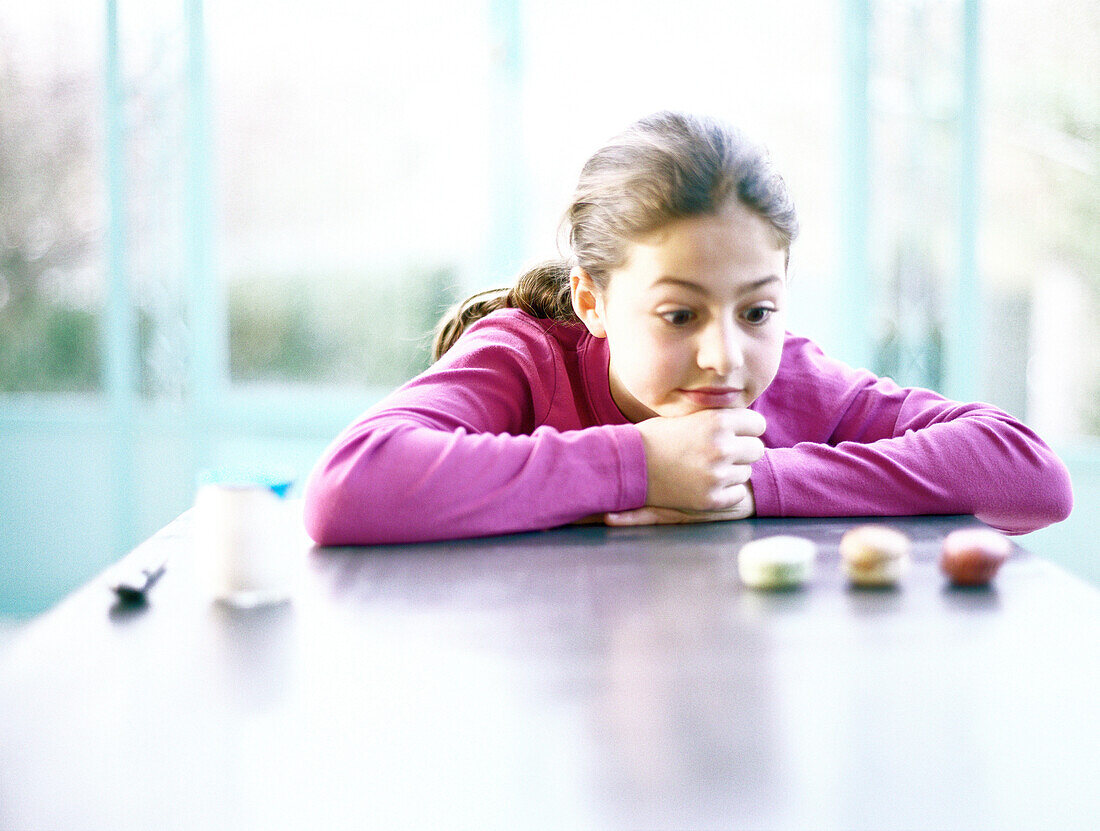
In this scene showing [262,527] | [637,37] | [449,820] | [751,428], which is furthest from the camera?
[637,37]

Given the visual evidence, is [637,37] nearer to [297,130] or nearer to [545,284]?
[297,130]

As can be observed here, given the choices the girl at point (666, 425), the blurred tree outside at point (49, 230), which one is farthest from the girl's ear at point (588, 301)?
the blurred tree outside at point (49, 230)

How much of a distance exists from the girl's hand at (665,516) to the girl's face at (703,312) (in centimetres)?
13

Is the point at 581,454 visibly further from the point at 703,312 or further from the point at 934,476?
the point at 934,476

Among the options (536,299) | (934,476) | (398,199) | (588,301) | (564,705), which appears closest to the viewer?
(564,705)

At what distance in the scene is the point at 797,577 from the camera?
780mm

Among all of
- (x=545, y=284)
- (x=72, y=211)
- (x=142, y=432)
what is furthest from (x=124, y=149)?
(x=545, y=284)

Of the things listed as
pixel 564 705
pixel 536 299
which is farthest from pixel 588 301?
pixel 564 705

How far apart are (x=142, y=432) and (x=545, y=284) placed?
78.5 inches

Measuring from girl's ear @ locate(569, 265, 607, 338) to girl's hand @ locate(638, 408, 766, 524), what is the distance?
23 cm

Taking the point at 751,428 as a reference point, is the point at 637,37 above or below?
above

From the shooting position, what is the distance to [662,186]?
1120 millimetres

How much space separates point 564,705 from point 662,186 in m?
0.71

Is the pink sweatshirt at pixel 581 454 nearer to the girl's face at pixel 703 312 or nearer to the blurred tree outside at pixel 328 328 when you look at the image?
the girl's face at pixel 703 312
